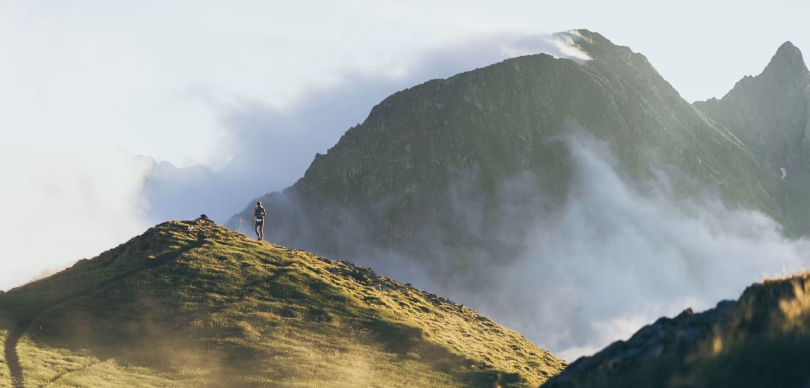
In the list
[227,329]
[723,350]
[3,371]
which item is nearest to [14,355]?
[3,371]

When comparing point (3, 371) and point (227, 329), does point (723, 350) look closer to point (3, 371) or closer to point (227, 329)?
point (3, 371)

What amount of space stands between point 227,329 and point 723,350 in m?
43.9

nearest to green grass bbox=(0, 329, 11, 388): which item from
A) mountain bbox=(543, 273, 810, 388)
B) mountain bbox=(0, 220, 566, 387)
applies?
mountain bbox=(0, 220, 566, 387)

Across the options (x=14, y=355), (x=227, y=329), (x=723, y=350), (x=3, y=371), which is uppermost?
(x=227, y=329)

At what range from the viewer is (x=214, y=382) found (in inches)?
1624

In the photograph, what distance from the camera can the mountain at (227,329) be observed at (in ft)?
142

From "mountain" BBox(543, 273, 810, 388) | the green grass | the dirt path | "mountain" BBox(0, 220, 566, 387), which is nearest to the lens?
"mountain" BBox(543, 273, 810, 388)

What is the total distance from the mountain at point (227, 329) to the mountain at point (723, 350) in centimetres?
2878

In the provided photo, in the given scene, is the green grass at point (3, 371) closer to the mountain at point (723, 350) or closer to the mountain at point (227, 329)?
the mountain at point (227, 329)

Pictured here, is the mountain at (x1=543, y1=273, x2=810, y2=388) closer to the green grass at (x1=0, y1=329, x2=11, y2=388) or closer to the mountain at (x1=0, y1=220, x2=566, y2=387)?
the mountain at (x1=0, y1=220, x2=566, y2=387)

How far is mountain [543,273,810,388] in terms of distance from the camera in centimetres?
1242

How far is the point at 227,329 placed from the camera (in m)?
50.9

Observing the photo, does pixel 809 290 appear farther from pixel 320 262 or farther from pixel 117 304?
pixel 320 262

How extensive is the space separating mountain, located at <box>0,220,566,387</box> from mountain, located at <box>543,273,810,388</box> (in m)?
28.8
